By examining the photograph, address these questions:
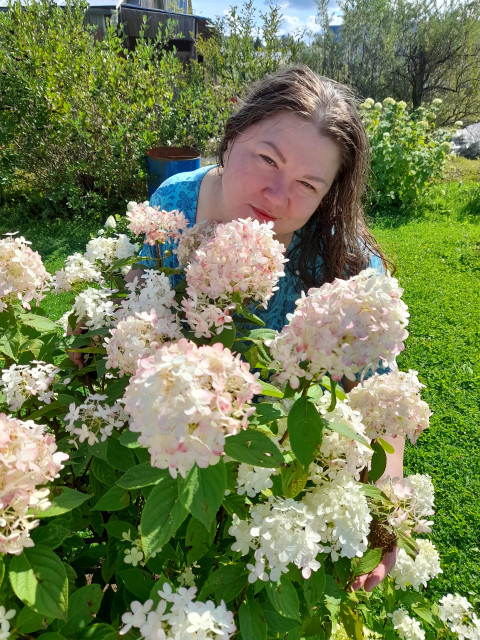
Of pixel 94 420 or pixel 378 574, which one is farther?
pixel 378 574

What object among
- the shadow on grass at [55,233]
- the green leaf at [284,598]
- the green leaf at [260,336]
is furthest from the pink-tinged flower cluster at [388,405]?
the shadow on grass at [55,233]

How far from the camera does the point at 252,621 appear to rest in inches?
37.9

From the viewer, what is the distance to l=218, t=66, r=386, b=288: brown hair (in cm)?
173

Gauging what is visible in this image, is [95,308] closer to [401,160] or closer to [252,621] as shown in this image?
[252,621]

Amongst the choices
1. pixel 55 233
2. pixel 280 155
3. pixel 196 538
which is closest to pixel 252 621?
pixel 196 538

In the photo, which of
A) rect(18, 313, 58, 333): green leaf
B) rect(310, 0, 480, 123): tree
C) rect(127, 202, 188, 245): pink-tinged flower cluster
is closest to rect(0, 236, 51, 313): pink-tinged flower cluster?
rect(18, 313, 58, 333): green leaf

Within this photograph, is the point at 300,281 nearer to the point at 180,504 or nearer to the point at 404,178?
the point at 180,504

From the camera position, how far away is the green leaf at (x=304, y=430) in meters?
0.85

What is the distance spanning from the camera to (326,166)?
164 cm

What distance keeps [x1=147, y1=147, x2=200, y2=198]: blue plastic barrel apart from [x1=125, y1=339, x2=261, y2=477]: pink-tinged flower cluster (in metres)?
5.67

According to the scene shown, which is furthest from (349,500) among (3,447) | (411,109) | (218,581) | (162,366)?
(411,109)

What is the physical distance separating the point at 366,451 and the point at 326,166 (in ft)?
3.26

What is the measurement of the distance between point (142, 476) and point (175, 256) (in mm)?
1263

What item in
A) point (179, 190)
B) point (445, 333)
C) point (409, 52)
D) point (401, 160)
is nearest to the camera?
point (179, 190)
